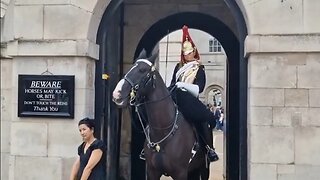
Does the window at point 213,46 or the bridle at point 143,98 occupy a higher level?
the window at point 213,46

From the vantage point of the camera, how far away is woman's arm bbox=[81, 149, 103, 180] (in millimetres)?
5414

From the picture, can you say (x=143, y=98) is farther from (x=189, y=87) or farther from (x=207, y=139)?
(x=207, y=139)

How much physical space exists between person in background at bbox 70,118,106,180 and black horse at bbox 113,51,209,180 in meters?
0.66

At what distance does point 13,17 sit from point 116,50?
8.05 ft

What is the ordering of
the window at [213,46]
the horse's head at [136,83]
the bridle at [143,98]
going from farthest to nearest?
the window at [213,46] < the bridle at [143,98] < the horse's head at [136,83]

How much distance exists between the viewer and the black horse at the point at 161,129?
5996mm

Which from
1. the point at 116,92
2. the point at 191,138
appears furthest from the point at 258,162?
the point at 116,92

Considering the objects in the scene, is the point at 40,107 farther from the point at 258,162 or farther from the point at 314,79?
the point at 314,79

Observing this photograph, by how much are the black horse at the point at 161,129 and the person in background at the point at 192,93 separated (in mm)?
213

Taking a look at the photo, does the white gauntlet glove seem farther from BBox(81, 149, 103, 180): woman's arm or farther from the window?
the window

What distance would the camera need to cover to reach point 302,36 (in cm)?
638

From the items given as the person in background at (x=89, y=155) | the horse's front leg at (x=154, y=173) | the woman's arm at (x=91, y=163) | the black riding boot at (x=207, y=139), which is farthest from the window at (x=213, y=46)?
the woman's arm at (x=91, y=163)

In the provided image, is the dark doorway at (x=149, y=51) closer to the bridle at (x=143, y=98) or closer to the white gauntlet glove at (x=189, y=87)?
the white gauntlet glove at (x=189, y=87)

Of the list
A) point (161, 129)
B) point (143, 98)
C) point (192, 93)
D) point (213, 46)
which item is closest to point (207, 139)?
point (192, 93)
